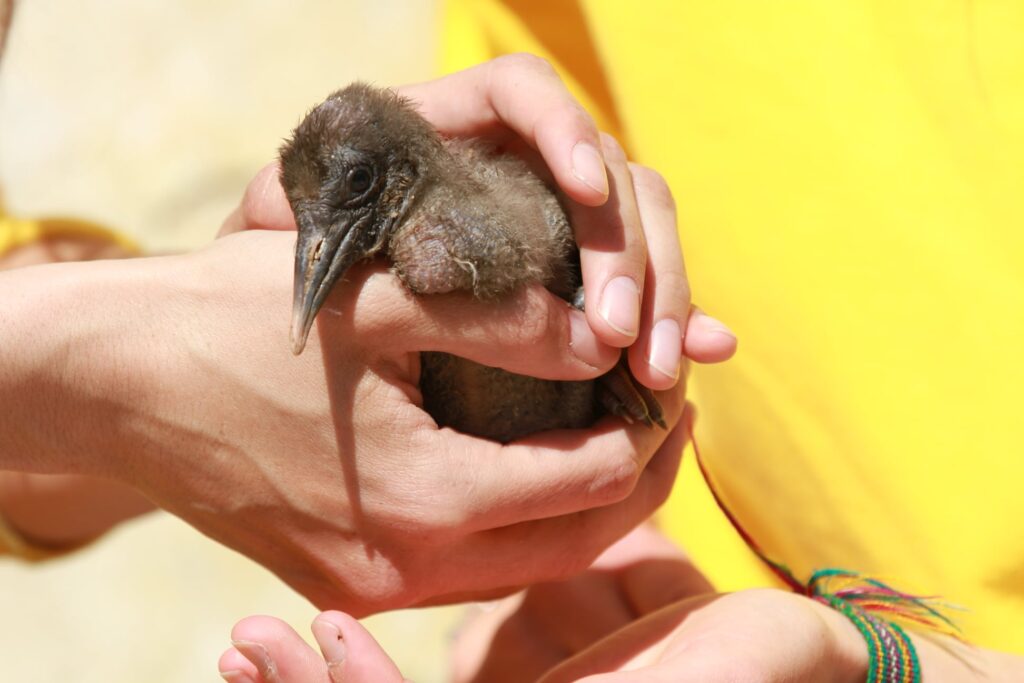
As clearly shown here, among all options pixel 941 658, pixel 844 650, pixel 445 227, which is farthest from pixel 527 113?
pixel 941 658

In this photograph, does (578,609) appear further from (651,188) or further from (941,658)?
(651,188)

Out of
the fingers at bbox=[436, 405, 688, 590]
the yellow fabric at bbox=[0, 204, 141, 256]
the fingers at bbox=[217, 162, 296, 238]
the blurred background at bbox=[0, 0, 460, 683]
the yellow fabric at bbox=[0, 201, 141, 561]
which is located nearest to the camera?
the fingers at bbox=[436, 405, 688, 590]

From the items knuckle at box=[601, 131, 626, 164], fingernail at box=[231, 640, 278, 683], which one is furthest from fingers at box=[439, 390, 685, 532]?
knuckle at box=[601, 131, 626, 164]

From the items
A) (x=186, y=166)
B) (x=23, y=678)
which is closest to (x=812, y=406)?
(x=23, y=678)

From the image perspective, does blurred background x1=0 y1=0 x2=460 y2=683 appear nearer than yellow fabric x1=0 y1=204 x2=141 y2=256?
No

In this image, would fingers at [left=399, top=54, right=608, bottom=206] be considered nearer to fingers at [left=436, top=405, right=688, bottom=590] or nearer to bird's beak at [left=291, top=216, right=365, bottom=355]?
bird's beak at [left=291, top=216, right=365, bottom=355]

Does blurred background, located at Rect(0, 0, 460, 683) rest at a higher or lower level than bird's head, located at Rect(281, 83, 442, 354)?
lower
